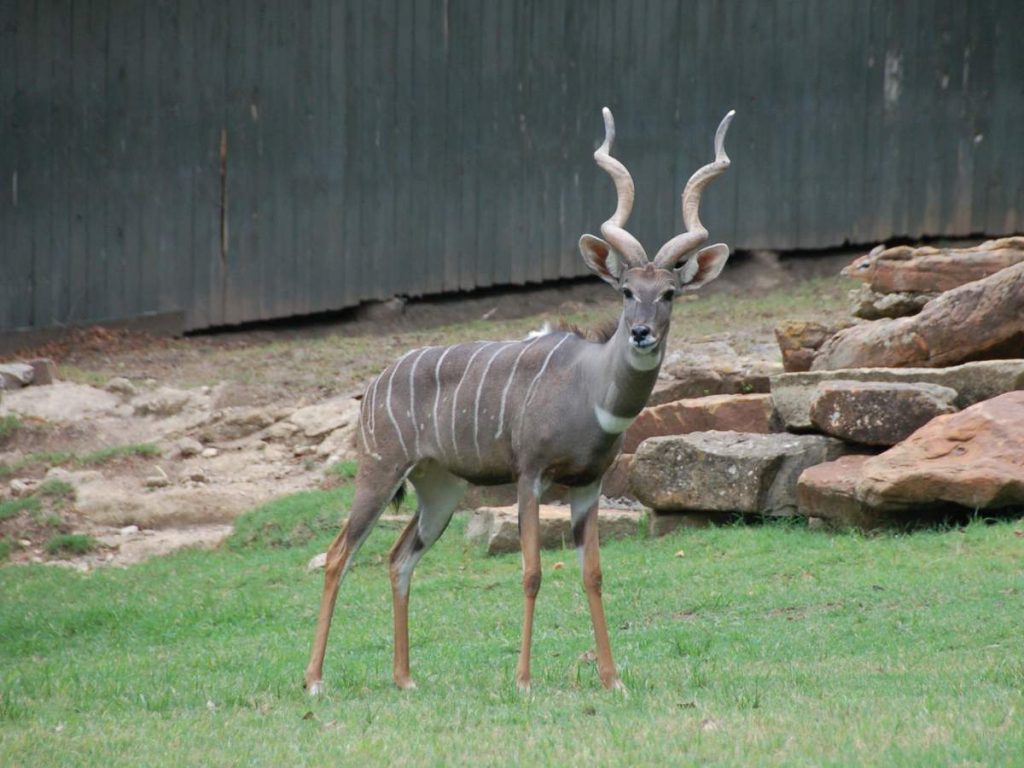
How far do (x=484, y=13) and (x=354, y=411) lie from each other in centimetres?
497

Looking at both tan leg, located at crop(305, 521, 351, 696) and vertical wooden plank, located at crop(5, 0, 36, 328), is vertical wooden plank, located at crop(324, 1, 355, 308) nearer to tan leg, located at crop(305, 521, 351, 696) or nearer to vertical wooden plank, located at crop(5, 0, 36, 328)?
vertical wooden plank, located at crop(5, 0, 36, 328)

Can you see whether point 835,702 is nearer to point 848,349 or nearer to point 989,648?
point 989,648

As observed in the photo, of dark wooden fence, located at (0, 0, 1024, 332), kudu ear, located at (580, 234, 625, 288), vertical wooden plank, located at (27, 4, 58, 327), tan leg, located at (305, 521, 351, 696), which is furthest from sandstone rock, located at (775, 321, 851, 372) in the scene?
vertical wooden plank, located at (27, 4, 58, 327)

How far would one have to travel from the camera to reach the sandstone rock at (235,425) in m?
13.5

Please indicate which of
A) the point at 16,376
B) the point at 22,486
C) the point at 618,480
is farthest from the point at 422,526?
the point at 16,376

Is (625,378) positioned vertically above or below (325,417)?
above

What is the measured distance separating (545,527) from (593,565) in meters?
3.95

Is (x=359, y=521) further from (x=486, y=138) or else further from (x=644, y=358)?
(x=486, y=138)

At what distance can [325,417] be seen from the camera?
531 inches

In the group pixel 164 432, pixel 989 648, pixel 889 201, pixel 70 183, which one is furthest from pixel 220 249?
pixel 989 648

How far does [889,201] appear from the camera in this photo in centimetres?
1633

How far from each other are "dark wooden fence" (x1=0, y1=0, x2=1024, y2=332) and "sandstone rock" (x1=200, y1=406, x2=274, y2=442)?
8.66 ft

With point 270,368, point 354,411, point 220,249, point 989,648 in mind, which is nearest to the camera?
point 989,648

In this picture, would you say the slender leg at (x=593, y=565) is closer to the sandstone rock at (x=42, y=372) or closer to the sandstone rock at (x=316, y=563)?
the sandstone rock at (x=316, y=563)
